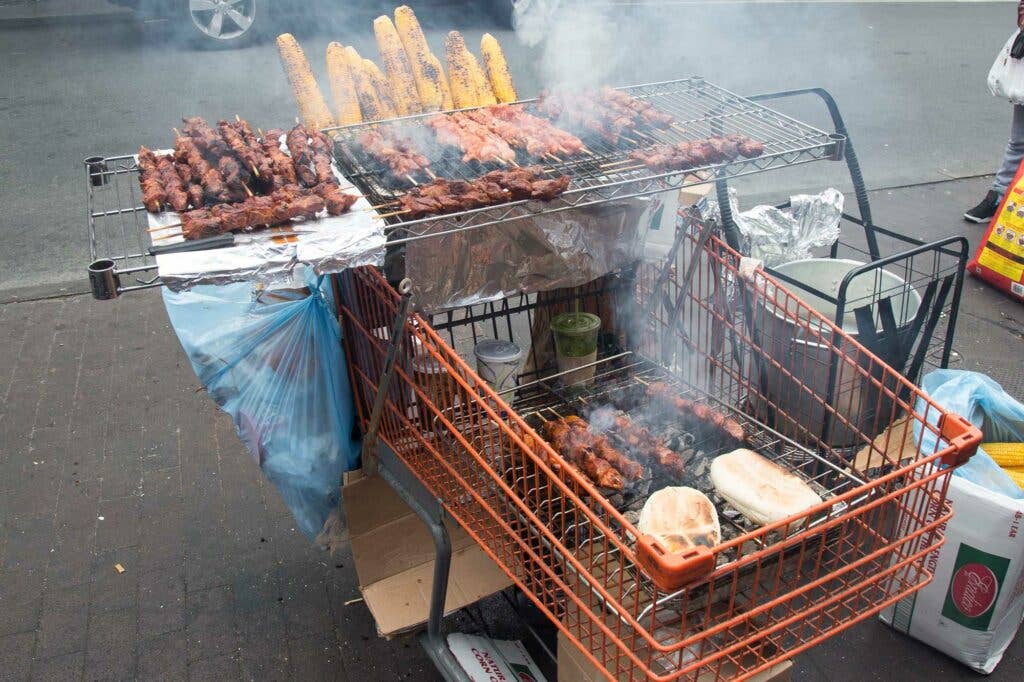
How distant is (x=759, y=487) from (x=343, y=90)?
228 centimetres

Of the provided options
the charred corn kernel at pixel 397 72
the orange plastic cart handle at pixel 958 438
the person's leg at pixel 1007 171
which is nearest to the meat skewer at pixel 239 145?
the charred corn kernel at pixel 397 72

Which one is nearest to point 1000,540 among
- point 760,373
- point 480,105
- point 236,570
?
point 760,373

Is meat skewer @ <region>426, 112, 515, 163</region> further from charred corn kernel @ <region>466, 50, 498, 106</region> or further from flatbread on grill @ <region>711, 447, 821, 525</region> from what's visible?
flatbread on grill @ <region>711, 447, 821, 525</region>

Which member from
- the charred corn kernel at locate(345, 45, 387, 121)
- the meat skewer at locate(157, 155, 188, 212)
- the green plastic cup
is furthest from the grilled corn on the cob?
the meat skewer at locate(157, 155, 188, 212)

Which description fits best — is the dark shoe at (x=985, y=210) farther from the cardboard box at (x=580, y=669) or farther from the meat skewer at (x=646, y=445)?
the cardboard box at (x=580, y=669)

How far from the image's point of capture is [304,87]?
11.1 feet

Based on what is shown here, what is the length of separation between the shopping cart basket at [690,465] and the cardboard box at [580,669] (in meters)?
0.08

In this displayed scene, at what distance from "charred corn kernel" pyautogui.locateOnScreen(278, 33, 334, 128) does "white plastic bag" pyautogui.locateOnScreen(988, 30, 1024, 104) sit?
5.95 meters

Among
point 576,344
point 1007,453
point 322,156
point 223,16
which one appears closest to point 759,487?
point 576,344

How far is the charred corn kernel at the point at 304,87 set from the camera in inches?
133

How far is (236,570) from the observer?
387 cm

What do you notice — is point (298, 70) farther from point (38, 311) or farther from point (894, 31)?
point (894, 31)

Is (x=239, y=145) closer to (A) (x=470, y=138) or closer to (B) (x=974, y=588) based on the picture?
(A) (x=470, y=138)

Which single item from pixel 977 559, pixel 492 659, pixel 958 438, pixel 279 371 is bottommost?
pixel 492 659
